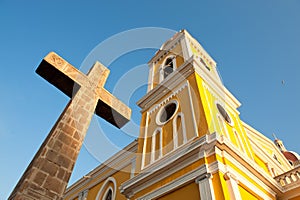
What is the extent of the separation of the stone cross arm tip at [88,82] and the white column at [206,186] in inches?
119

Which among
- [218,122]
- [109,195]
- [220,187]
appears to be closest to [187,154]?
[220,187]

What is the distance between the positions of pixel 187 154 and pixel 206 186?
1299 millimetres

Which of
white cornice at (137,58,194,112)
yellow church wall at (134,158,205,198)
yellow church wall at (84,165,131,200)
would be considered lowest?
yellow church wall at (134,158,205,198)

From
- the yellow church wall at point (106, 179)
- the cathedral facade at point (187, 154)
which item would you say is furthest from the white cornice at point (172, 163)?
the yellow church wall at point (106, 179)

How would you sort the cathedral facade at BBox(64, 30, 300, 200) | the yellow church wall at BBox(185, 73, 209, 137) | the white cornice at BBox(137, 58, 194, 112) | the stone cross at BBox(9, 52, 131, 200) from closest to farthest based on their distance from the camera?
1. the stone cross at BBox(9, 52, 131, 200)
2. the cathedral facade at BBox(64, 30, 300, 200)
3. the yellow church wall at BBox(185, 73, 209, 137)
4. the white cornice at BBox(137, 58, 194, 112)

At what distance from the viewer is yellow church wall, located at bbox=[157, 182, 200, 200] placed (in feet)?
20.7

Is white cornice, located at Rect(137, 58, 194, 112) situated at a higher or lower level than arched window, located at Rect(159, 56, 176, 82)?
lower

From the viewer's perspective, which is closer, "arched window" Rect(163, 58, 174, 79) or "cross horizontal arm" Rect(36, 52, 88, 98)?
"cross horizontal arm" Rect(36, 52, 88, 98)

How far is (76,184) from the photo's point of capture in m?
15.5

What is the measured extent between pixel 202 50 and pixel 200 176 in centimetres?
1148

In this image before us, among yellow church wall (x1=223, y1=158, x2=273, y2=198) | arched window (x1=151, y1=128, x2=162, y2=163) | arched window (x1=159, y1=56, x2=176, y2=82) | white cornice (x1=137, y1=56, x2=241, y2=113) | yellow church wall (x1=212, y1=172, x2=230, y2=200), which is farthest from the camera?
arched window (x1=159, y1=56, x2=176, y2=82)

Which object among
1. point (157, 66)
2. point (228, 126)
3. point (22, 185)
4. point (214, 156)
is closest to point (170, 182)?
point (214, 156)

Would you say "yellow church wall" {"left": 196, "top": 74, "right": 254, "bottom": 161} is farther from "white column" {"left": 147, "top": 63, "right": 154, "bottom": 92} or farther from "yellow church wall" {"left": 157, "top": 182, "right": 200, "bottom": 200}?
"white column" {"left": 147, "top": 63, "right": 154, "bottom": 92}

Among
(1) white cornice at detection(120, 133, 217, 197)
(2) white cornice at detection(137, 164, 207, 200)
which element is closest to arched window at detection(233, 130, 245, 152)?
(1) white cornice at detection(120, 133, 217, 197)
